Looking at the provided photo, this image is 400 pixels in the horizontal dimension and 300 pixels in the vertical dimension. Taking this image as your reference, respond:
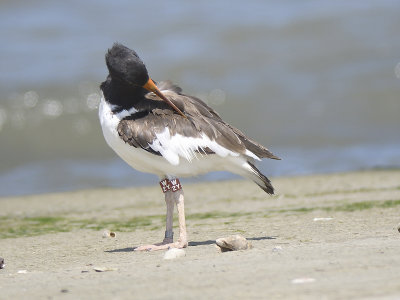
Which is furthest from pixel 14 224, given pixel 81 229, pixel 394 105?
pixel 394 105

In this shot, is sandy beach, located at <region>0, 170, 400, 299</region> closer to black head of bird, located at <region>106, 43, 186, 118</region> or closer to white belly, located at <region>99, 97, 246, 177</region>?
white belly, located at <region>99, 97, 246, 177</region>

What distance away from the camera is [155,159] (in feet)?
20.4

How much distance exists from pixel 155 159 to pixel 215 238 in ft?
2.98

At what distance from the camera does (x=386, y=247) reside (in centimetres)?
501

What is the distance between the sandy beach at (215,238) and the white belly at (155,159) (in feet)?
1.98

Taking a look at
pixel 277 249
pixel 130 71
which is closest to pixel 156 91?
pixel 130 71

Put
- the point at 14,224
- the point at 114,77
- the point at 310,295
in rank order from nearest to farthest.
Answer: the point at 310,295 < the point at 114,77 < the point at 14,224

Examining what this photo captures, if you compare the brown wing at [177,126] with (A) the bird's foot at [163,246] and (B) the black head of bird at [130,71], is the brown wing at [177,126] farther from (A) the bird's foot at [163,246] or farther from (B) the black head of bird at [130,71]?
(A) the bird's foot at [163,246]

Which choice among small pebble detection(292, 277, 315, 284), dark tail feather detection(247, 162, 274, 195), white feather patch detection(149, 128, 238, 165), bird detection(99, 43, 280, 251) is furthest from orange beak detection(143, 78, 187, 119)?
small pebble detection(292, 277, 315, 284)

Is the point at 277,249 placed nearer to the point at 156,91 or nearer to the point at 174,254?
the point at 174,254

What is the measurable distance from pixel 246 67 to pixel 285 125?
3398mm

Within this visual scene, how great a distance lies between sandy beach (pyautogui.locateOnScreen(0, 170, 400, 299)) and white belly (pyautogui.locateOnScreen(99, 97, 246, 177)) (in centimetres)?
60

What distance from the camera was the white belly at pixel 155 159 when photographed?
20.3 ft

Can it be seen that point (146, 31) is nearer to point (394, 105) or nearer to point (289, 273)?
point (394, 105)
